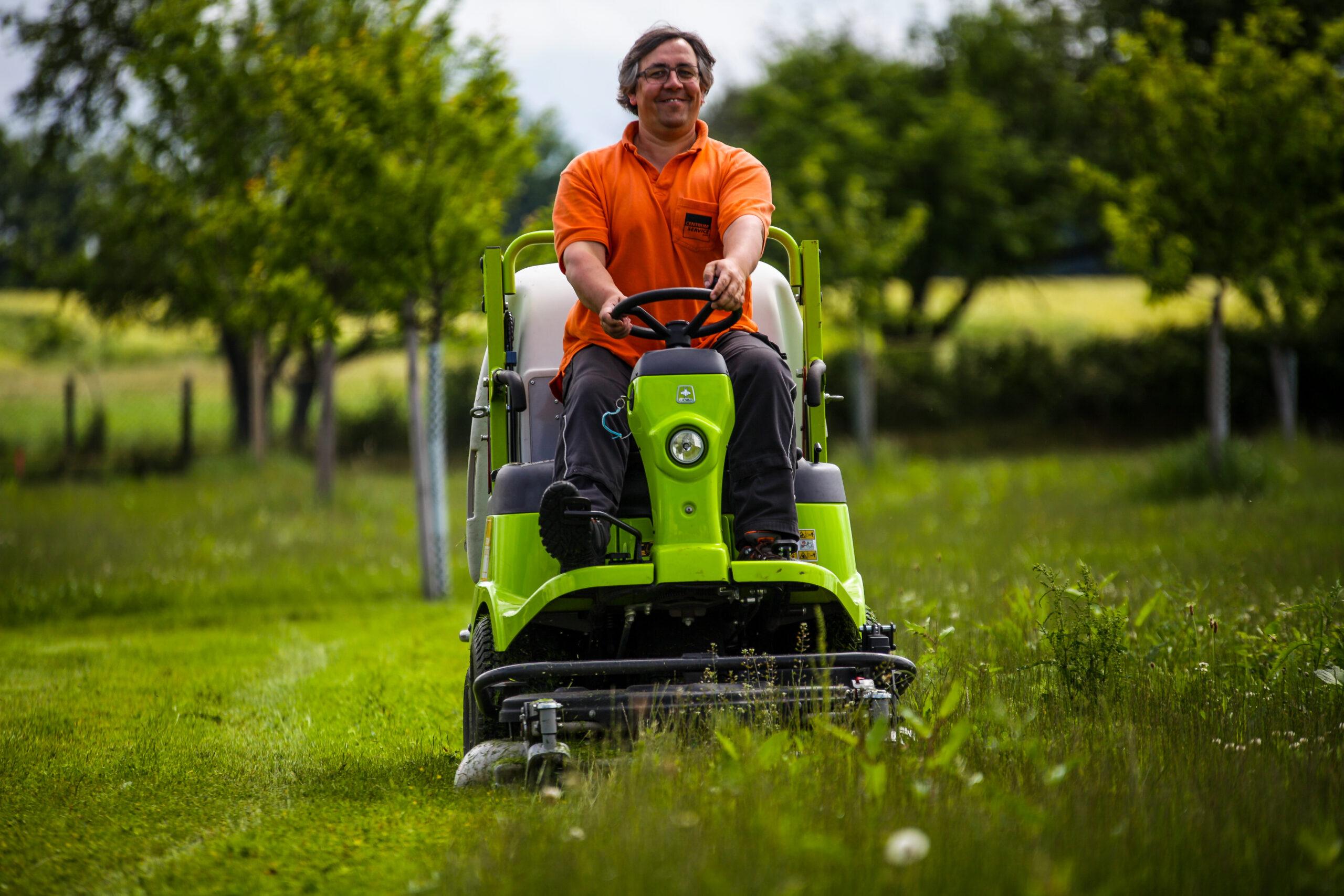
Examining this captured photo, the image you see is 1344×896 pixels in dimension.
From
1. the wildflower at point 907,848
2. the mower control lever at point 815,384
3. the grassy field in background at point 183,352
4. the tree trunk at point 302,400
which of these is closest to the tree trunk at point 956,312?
the grassy field in background at point 183,352

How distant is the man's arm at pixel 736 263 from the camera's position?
437 centimetres

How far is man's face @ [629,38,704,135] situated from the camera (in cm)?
481

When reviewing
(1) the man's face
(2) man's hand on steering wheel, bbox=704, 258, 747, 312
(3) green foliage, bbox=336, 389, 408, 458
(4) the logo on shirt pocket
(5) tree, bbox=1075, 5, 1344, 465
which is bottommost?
(3) green foliage, bbox=336, 389, 408, 458

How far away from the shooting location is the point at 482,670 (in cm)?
457

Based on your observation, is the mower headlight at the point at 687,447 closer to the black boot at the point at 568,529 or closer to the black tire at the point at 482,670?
the black boot at the point at 568,529

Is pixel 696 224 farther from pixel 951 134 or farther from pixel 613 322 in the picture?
pixel 951 134

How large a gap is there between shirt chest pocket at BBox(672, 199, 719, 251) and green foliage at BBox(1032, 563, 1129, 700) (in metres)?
1.80

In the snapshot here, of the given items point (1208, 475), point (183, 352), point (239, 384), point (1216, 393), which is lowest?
point (1208, 475)

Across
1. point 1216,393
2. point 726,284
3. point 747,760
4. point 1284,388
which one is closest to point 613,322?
point 726,284

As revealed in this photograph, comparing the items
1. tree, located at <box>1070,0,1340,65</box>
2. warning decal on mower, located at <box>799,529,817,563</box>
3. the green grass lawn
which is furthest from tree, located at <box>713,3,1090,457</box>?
warning decal on mower, located at <box>799,529,817,563</box>

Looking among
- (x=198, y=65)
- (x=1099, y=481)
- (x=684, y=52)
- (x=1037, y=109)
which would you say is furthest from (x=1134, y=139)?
(x=1037, y=109)

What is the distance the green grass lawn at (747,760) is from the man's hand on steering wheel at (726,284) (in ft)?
4.42

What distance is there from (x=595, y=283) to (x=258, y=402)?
20.8m

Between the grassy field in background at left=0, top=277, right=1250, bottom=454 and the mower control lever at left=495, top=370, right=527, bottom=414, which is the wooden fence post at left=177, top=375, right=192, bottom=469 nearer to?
the grassy field in background at left=0, top=277, right=1250, bottom=454
